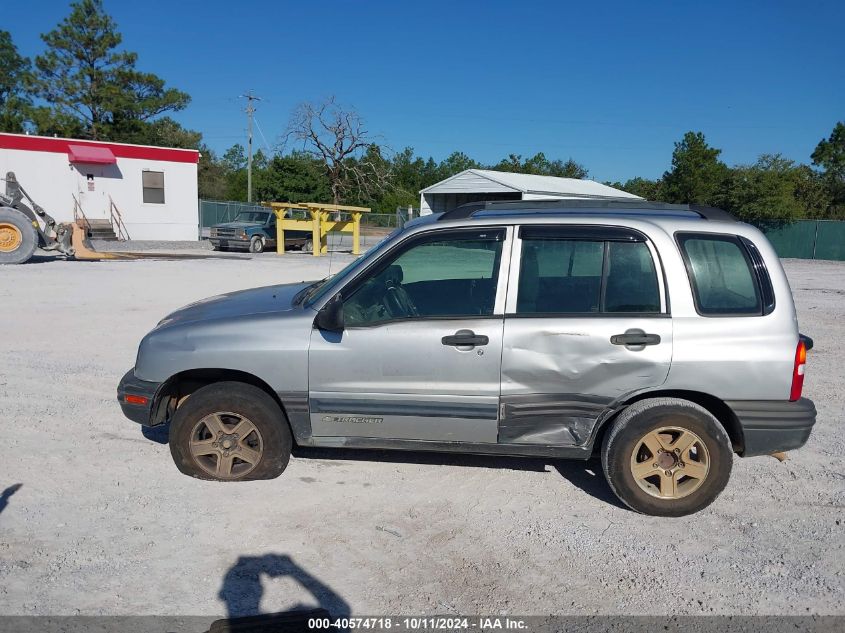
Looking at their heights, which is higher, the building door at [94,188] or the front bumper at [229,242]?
the building door at [94,188]

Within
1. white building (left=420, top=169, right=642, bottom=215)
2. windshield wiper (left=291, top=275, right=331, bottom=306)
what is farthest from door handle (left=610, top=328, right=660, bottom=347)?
white building (left=420, top=169, right=642, bottom=215)

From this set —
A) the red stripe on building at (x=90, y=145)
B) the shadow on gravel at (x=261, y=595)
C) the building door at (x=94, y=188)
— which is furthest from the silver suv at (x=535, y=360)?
the building door at (x=94, y=188)

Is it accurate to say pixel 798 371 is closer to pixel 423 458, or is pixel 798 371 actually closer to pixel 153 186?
pixel 423 458

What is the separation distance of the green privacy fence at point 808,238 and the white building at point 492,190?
8.58 meters

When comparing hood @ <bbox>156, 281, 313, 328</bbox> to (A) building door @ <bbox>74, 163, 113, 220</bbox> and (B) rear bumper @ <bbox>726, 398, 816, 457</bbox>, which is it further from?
(A) building door @ <bbox>74, 163, 113, 220</bbox>

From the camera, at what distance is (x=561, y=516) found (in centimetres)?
432

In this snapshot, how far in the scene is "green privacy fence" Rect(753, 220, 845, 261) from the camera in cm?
3497

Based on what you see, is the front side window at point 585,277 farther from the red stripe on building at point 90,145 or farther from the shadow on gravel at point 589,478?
the red stripe on building at point 90,145

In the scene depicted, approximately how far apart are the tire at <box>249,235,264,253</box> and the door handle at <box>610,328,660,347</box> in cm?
2478

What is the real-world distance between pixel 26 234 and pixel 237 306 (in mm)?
15581

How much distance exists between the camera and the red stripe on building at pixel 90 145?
26.7 meters

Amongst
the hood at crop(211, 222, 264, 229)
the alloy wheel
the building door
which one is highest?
the building door

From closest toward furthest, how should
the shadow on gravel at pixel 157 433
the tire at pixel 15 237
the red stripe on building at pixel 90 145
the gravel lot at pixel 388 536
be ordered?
1. the gravel lot at pixel 388 536
2. the shadow on gravel at pixel 157 433
3. the tire at pixel 15 237
4. the red stripe on building at pixel 90 145

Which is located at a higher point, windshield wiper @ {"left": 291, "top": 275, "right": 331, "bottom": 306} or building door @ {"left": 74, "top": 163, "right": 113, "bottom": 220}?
building door @ {"left": 74, "top": 163, "right": 113, "bottom": 220}
